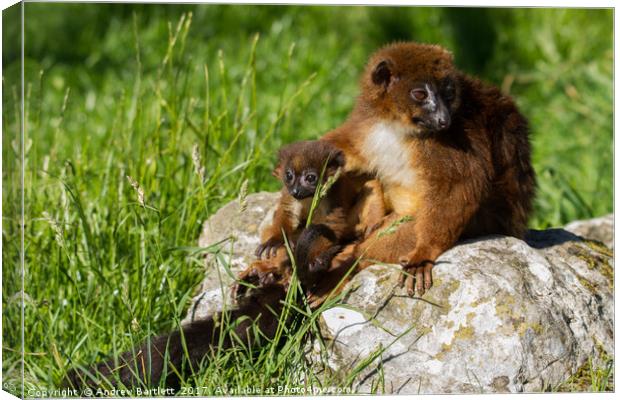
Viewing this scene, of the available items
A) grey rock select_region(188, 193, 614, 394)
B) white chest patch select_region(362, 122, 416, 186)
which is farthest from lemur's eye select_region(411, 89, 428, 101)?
grey rock select_region(188, 193, 614, 394)

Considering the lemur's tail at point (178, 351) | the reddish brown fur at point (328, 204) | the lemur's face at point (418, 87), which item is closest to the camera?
the lemur's tail at point (178, 351)

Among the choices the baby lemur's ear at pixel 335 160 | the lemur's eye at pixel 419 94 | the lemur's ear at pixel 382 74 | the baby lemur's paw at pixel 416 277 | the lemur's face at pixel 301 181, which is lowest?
the baby lemur's paw at pixel 416 277

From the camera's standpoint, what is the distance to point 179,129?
7254 mm

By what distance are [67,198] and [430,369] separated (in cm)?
270

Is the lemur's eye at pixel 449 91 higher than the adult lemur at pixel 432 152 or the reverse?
higher

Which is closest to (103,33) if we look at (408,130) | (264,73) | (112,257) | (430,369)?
(264,73)

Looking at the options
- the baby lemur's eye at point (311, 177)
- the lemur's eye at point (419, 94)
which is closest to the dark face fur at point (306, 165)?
the baby lemur's eye at point (311, 177)

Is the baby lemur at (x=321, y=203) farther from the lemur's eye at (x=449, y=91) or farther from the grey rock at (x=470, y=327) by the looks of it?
the lemur's eye at (x=449, y=91)

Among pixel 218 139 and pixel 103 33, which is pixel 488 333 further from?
pixel 103 33

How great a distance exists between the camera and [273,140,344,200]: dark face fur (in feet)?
19.6

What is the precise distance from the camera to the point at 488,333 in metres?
5.43

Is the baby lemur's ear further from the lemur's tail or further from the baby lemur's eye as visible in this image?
the lemur's tail

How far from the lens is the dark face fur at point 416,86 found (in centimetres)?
579

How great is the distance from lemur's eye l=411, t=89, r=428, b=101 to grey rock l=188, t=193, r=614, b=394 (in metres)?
0.89
